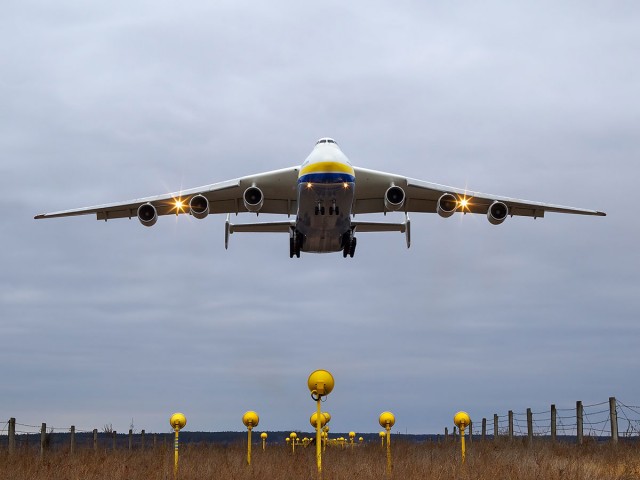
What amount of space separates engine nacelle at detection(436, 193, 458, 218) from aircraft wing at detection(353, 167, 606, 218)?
104 cm

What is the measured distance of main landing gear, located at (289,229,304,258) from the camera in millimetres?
21812

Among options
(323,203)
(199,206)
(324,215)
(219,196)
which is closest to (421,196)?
(324,215)

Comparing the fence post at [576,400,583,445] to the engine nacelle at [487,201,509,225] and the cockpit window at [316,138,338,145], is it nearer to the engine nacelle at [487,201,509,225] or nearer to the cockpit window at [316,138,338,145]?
the engine nacelle at [487,201,509,225]

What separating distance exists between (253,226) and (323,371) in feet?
42.1

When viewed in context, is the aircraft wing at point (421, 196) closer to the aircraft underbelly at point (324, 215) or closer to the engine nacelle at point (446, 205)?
the engine nacelle at point (446, 205)

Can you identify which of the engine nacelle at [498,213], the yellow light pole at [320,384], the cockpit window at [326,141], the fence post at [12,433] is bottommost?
the fence post at [12,433]

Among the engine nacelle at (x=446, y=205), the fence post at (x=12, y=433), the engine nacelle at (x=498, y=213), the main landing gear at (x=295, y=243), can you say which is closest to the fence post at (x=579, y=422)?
the engine nacelle at (x=498, y=213)

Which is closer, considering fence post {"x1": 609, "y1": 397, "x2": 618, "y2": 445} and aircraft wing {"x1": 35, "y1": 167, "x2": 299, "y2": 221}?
fence post {"x1": 609, "y1": 397, "x2": 618, "y2": 445}

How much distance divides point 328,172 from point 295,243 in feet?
13.4

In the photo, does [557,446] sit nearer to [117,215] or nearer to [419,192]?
[419,192]

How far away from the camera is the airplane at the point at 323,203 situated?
19.0 meters

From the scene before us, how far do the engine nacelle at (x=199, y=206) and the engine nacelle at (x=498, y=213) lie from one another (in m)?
7.62

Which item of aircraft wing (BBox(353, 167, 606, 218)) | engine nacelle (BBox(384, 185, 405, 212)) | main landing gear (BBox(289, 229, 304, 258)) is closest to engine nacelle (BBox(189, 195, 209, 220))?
main landing gear (BBox(289, 229, 304, 258))

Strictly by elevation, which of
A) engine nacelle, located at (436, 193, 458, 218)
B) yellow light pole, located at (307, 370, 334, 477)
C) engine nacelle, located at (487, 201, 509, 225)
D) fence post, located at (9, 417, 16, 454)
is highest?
engine nacelle, located at (436, 193, 458, 218)
